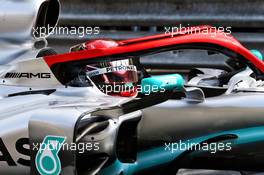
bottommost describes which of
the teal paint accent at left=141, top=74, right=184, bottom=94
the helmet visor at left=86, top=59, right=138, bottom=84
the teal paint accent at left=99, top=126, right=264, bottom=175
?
the teal paint accent at left=99, top=126, right=264, bottom=175

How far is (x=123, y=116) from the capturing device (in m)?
2.82

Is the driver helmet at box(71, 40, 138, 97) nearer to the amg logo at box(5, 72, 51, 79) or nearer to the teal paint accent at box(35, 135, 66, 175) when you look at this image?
the amg logo at box(5, 72, 51, 79)

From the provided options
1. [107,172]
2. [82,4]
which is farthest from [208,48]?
[82,4]

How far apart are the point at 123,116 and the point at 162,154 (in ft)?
0.99

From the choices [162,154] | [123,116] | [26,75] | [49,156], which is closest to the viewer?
[49,156]

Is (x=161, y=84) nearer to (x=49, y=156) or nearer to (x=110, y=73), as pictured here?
(x=110, y=73)

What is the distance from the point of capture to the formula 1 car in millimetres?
2689

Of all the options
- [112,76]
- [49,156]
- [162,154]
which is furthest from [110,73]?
[49,156]

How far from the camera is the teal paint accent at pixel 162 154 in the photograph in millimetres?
2852

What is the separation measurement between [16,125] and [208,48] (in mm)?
1077

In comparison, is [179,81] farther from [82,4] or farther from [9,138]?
[82,4]

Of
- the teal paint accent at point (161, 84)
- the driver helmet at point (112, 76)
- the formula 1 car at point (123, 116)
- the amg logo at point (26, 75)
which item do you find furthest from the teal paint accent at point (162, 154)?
the amg logo at point (26, 75)

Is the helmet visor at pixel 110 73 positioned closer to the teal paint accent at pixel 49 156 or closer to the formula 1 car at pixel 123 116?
the formula 1 car at pixel 123 116

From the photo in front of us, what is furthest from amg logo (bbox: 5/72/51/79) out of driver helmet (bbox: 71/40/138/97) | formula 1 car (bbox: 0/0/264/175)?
driver helmet (bbox: 71/40/138/97)
